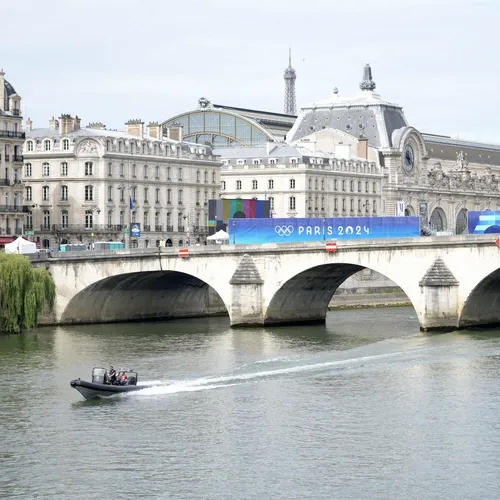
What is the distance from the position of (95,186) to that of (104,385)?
6575cm

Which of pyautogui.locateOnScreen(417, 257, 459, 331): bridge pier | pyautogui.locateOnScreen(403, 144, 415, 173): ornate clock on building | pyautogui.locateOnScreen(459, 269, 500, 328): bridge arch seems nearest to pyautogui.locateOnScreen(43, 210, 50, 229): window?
pyautogui.locateOnScreen(459, 269, 500, 328): bridge arch

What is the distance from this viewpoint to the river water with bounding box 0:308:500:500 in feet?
160

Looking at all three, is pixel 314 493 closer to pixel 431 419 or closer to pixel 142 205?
pixel 431 419

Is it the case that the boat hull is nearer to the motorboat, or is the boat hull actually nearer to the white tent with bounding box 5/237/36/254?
the motorboat

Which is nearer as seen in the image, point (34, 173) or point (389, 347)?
point (389, 347)

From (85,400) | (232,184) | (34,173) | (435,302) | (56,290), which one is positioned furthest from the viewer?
(232,184)

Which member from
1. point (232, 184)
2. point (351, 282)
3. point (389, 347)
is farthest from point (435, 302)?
point (232, 184)

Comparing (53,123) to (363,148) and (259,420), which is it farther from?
(259,420)

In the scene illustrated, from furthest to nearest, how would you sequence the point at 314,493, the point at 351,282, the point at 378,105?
the point at 378,105, the point at 351,282, the point at 314,493

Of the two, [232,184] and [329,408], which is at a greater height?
[232,184]

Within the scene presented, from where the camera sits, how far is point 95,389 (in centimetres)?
6319

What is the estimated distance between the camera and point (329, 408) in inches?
2384

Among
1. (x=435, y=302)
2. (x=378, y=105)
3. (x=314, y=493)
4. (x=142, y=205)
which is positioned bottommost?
(x=314, y=493)

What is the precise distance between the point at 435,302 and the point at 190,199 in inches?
2126
